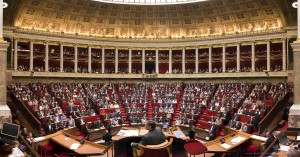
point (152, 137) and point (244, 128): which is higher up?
point (152, 137)

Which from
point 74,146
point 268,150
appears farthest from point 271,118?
point 74,146

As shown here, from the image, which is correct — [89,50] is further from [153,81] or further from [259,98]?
[259,98]

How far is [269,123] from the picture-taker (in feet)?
58.7

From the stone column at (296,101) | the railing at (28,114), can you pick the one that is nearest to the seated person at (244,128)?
the stone column at (296,101)

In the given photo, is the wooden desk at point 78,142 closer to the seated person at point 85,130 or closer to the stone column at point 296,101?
the seated person at point 85,130

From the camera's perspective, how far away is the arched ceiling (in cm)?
2934

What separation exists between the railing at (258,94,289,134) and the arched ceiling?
12.2m

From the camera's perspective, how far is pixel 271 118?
18.1 m

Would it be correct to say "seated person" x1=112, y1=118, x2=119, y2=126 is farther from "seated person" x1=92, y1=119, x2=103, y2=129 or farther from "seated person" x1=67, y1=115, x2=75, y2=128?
"seated person" x1=67, y1=115, x2=75, y2=128

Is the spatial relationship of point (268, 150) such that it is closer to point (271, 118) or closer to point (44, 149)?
point (44, 149)

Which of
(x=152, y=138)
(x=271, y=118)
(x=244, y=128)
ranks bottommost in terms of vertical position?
(x=244, y=128)

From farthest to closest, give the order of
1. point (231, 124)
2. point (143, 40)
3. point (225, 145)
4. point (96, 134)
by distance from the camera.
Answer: point (143, 40), point (96, 134), point (231, 124), point (225, 145)

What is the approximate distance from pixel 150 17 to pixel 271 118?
22237 millimetres

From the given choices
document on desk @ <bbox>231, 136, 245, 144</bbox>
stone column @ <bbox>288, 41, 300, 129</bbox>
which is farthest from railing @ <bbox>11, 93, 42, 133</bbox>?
stone column @ <bbox>288, 41, 300, 129</bbox>
